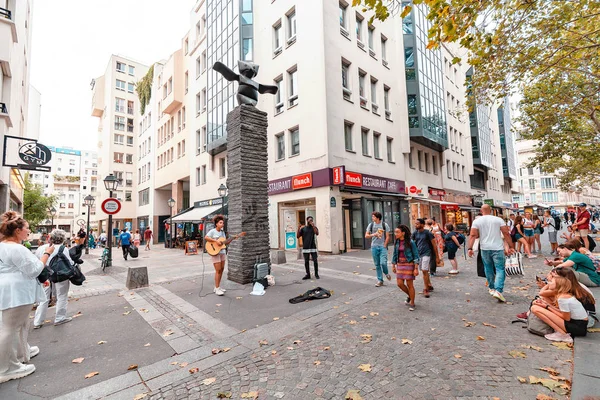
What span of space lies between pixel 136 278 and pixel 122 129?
4679cm

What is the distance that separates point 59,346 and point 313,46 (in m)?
17.0

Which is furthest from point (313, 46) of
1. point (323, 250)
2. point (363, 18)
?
point (323, 250)

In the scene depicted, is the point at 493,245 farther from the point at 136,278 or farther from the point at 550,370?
the point at 136,278

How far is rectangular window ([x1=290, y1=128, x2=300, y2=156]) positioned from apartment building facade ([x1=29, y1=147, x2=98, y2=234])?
7526 centimetres

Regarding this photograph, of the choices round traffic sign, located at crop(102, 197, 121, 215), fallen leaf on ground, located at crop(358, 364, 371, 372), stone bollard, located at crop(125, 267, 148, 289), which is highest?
round traffic sign, located at crop(102, 197, 121, 215)

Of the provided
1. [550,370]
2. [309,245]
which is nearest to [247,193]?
[309,245]

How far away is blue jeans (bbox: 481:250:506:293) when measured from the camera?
591cm

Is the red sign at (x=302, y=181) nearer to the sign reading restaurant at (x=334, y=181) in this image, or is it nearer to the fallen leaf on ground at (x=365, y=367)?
the sign reading restaurant at (x=334, y=181)

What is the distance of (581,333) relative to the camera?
3.83m

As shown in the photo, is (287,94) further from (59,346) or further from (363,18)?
(59,346)

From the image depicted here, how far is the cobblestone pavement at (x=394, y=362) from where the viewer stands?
2.93 m

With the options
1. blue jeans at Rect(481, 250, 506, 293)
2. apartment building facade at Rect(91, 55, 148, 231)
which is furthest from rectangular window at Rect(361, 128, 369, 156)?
apartment building facade at Rect(91, 55, 148, 231)

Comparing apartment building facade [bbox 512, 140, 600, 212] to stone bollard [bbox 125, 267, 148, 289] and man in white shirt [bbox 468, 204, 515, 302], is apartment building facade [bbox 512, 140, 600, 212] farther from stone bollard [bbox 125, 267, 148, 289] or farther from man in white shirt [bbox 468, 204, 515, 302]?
stone bollard [bbox 125, 267, 148, 289]

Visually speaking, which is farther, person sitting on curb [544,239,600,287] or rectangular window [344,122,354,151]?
rectangular window [344,122,354,151]
